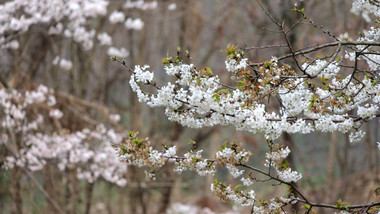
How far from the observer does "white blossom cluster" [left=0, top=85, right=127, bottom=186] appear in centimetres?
562

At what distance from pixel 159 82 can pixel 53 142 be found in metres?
3.71

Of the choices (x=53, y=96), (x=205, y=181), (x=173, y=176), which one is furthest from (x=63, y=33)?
(x=205, y=181)

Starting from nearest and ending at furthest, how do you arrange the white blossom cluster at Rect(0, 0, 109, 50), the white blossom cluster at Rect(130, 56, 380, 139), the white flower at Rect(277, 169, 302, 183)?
the white blossom cluster at Rect(130, 56, 380, 139), the white flower at Rect(277, 169, 302, 183), the white blossom cluster at Rect(0, 0, 109, 50)

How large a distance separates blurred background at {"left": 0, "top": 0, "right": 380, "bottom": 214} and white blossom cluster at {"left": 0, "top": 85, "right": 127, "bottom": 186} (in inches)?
6.0

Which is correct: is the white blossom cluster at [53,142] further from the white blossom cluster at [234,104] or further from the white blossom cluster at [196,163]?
the white blossom cluster at [234,104]

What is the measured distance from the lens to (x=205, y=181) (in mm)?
9352

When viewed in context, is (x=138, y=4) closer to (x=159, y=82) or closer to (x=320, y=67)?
(x=159, y=82)

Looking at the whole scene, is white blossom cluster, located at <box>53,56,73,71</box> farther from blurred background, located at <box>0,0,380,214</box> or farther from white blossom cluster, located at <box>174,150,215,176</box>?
white blossom cluster, located at <box>174,150,215,176</box>

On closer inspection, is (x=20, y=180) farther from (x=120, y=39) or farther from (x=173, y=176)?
(x=120, y=39)

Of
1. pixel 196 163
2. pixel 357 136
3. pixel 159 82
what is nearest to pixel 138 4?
pixel 159 82

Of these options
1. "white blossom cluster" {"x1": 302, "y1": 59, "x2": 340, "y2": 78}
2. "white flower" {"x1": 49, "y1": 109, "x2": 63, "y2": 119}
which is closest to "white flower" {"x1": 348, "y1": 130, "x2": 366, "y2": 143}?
"white blossom cluster" {"x1": 302, "y1": 59, "x2": 340, "y2": 78}

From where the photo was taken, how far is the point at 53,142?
6125mm

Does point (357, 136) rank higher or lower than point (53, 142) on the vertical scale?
lower

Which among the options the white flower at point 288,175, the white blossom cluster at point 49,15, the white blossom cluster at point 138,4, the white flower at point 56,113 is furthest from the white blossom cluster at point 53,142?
the white flower at point 288,175
